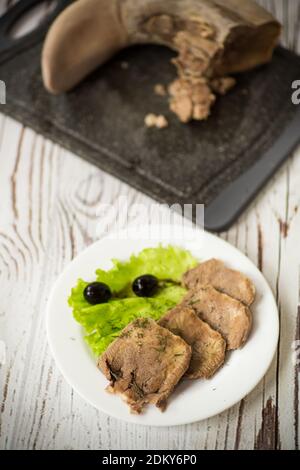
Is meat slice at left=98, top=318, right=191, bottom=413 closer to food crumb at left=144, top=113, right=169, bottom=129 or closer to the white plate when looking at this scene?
the white plate

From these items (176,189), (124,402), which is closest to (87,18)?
(176,189)

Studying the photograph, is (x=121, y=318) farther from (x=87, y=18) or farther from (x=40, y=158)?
(x=87, y=18)

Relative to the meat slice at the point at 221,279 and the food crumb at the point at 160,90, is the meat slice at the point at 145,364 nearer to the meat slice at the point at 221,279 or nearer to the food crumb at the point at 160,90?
the meat slice at the point at 221,279

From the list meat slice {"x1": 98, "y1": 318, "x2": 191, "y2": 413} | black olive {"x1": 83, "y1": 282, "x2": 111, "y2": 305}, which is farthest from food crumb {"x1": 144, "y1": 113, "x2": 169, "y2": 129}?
meat slice {"x1": 98, "y1": 318, "x2": 191, "y2": 413}

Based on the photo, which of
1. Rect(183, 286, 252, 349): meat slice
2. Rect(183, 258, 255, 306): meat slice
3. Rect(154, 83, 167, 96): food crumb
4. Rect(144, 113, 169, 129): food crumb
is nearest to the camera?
Rect(183, 286, 252, 349): meat slice

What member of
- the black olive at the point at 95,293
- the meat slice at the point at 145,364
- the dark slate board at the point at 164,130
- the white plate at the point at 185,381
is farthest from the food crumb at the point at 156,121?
the meat slice at the point at 145,364

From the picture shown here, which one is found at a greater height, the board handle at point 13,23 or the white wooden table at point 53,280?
the board handle at point 13,23
